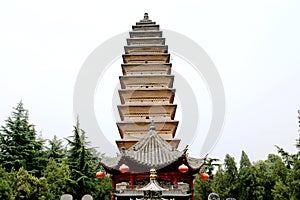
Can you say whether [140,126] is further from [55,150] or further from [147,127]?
[55,150]

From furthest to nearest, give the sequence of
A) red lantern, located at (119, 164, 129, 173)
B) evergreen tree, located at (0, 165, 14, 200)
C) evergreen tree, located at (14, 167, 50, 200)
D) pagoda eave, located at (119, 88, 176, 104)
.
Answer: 1. pagoda eave, located at (119, 88, 176, 104)
2. evergreen tree, located at (14, 167, 50, 200)
3. evergreen tree, located at (0, 165, 14, 200)
4. red lantern, located at (119, 164, 129, 173)

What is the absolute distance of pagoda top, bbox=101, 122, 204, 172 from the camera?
16.4 m

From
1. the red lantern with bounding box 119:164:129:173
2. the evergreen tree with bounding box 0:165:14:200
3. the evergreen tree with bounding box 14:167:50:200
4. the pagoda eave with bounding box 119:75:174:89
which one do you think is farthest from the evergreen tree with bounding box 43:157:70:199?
the red lantern with bounding box 119:164:129:173

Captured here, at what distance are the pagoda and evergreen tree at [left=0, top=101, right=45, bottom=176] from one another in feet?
27.6

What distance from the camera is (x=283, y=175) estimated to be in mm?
26766

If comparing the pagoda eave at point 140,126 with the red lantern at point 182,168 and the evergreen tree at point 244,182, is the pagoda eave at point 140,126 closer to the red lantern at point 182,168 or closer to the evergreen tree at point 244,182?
the evergreen tree at point 244,182

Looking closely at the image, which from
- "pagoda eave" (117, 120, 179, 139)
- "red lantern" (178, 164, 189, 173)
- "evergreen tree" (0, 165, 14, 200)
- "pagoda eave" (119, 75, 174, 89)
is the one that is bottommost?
"evergreen tree" (0, 165, 14, 200)

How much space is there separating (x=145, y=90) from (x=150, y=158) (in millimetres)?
9938

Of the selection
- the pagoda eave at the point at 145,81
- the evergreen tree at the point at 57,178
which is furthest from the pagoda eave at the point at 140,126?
the evergreen tree at the point at 57,178

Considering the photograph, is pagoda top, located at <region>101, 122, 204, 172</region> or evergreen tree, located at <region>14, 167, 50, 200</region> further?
evergreen tree, located at <region>14, 167, 50, 200</region>

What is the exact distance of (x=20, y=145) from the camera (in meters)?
28.7

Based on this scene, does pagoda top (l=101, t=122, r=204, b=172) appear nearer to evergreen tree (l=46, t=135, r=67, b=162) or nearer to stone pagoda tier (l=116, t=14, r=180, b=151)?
stone pagoda tier (l=116, t=14, r=180, b=151)

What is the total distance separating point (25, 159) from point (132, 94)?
1041 cm

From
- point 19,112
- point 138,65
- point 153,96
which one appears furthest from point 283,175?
point 19,112
